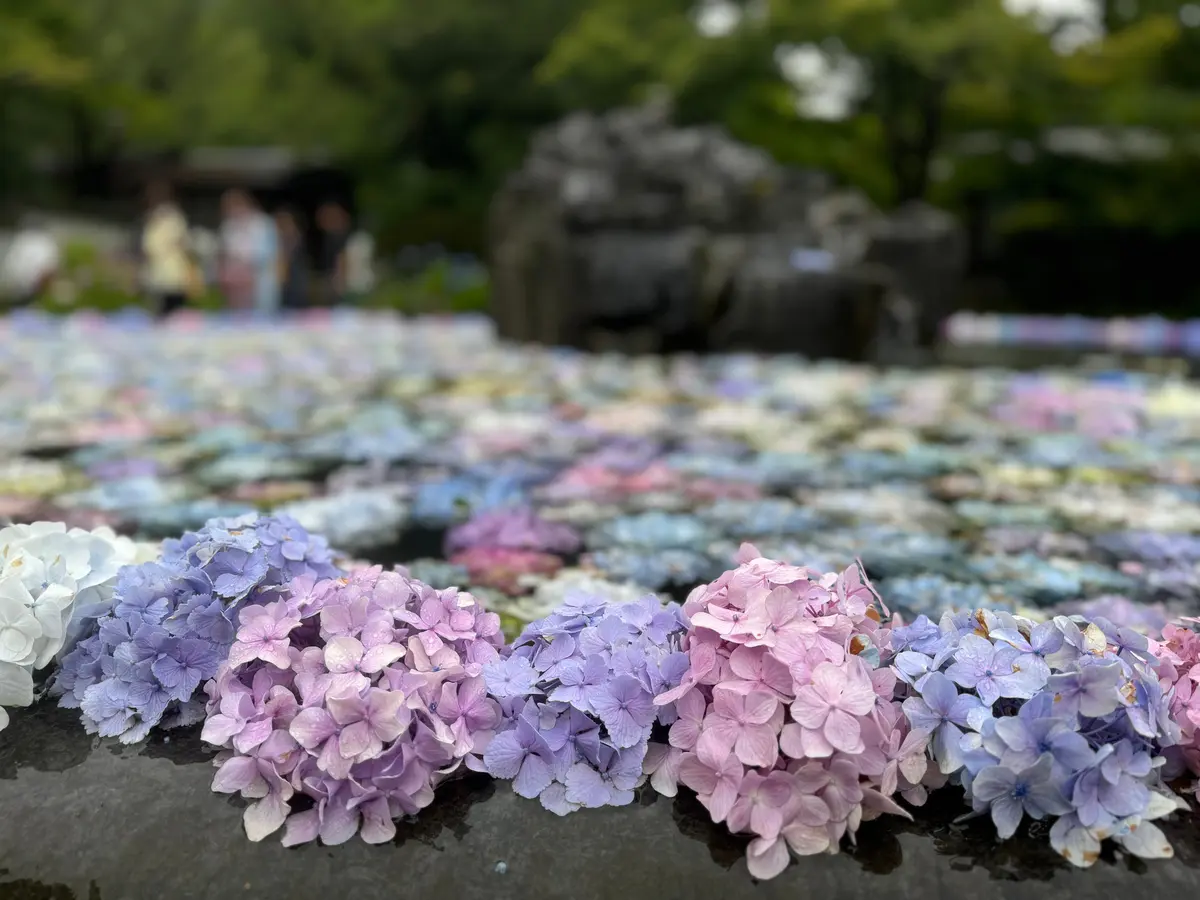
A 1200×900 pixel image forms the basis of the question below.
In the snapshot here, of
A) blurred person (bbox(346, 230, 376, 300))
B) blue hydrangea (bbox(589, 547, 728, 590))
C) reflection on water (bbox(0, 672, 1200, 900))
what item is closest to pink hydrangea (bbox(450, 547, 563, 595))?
blue hydrangea (bbox(589, 547, 728, 590))

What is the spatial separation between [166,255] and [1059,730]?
38.7ft

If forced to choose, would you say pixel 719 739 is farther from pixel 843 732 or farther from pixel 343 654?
pixel 343 654

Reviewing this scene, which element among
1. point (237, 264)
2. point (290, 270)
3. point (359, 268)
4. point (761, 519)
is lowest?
point (359, 268)

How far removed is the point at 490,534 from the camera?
10.2 ft

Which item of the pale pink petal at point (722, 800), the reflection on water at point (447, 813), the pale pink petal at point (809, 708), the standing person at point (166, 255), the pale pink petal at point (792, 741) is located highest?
the pale pink petal at point (809, 708)

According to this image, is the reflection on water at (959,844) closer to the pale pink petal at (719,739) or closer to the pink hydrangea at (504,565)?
the pale pink petal at (719,739)

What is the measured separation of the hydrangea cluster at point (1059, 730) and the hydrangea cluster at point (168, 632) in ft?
3.87

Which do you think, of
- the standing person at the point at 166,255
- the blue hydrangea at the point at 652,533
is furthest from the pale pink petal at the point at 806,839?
the standing person at the point at 166,255

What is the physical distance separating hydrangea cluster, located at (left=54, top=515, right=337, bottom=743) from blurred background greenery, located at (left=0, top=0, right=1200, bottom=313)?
14.0m

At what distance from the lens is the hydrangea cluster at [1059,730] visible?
1.47 m

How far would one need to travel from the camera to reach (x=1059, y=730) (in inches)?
57.6

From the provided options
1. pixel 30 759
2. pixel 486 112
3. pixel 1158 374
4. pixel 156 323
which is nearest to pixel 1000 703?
pixel 30 759

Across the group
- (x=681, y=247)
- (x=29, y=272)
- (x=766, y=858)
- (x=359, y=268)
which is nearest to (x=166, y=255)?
(x=29, y=272)

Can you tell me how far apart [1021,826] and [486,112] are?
23193mm
